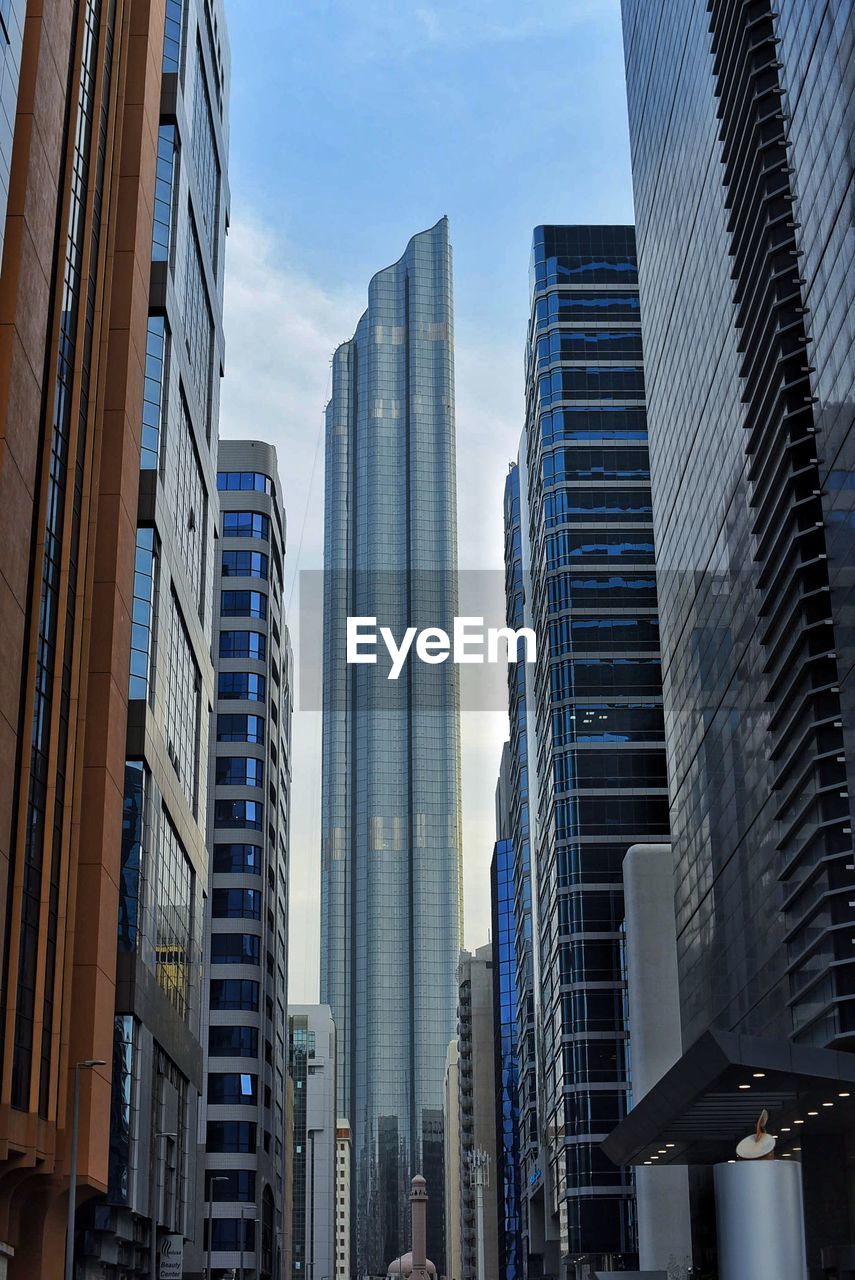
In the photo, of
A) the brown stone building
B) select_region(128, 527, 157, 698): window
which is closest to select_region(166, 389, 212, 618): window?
the brown stone building

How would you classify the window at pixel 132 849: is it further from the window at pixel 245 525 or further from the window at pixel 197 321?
the window at pixel 245 525

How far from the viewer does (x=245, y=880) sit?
376 feet

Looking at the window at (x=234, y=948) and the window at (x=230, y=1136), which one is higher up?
the window at (x=234, y=948)

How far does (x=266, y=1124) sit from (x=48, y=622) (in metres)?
74.4

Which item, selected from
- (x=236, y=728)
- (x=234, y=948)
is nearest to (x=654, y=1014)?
(x=234, y=948)

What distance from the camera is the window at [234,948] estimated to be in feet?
367

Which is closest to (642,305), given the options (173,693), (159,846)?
(173,693)

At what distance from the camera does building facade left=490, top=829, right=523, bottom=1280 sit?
595 ft

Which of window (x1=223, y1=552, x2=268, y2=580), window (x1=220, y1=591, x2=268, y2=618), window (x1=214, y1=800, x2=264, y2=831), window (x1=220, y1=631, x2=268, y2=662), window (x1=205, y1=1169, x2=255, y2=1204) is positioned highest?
window (x1=223, y1=552, x2=268, y2=580)

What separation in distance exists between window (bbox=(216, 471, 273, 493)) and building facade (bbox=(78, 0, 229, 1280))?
35156mm

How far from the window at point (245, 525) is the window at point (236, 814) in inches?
770

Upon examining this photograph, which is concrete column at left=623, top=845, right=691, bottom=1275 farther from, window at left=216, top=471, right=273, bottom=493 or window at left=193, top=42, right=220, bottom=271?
window at left=193, top=42, right=220, bottom=271

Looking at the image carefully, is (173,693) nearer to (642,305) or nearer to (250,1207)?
(642,305)

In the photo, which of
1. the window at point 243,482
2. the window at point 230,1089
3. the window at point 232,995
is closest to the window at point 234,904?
the window at point 232,995
